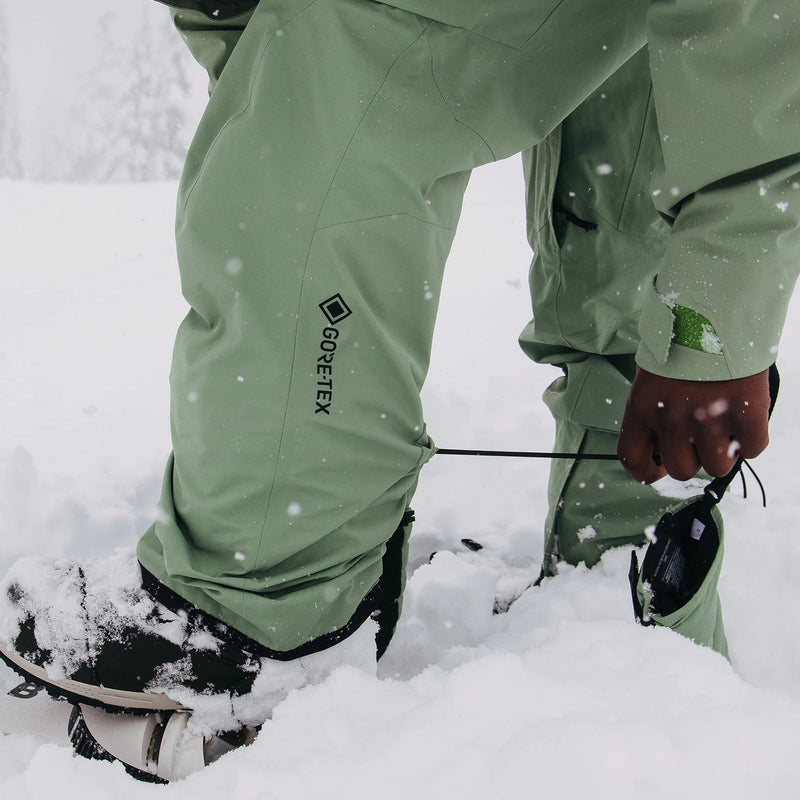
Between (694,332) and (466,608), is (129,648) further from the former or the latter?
(694,332)

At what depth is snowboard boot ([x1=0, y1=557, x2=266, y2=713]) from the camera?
846mm

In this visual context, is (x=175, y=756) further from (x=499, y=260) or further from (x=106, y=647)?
(x=499, y=260)

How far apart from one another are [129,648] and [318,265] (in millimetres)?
543

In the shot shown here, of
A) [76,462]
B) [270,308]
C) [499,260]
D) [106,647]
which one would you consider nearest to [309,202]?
[270,308]

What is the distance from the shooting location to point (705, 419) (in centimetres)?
79

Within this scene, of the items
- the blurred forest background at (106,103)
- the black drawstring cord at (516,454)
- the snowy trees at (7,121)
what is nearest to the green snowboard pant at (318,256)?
the black drawstring cord at (516,454)

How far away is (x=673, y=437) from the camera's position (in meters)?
0.81

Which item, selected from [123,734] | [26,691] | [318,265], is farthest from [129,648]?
[318,265]

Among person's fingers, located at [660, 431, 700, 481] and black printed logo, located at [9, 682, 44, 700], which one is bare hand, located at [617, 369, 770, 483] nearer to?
person's fingers, located at [660, 431, 700, 481]

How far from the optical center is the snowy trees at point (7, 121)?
43.0 ft

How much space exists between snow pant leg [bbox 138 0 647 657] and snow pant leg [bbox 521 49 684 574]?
1.04ft

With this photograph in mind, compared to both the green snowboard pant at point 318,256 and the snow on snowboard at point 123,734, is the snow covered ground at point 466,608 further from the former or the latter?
the green snowboard pant at point 318,256

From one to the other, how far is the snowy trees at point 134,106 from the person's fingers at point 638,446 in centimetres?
1339

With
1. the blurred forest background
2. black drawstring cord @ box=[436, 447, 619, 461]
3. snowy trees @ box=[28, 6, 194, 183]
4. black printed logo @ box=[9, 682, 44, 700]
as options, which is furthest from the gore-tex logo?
snowy trees @ box=[28, 6, 194, 183]
